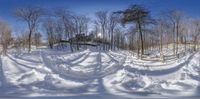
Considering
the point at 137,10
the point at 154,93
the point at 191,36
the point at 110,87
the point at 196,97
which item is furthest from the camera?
the point at 191,36

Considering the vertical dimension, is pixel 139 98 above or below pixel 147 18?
below

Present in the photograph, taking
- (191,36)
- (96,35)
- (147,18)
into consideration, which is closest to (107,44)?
(96,35)

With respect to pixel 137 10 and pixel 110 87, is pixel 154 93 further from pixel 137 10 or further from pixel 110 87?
pixel 137 10

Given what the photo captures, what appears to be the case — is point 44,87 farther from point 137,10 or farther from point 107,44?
point 107,44

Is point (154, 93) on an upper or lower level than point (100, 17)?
lower

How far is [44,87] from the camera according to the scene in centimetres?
905

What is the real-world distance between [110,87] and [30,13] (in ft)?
127

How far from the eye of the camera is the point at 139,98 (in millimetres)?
7250

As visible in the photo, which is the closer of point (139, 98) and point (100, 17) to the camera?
point (139, 98)

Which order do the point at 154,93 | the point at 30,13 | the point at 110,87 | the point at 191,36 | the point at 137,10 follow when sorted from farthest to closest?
the point at 191,36 → the point at 30,13 → the point at 137,10 → the point at 110,87 → the point at 154,93

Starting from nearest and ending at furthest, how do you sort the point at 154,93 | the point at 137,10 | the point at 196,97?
the point at 196,97 < the point at 154,93 < the point at 137,10

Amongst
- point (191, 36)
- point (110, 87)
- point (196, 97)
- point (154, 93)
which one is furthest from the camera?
point (191, 36)

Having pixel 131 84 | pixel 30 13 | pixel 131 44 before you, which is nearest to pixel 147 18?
pixel 30 13

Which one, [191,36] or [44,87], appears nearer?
[44,87]
